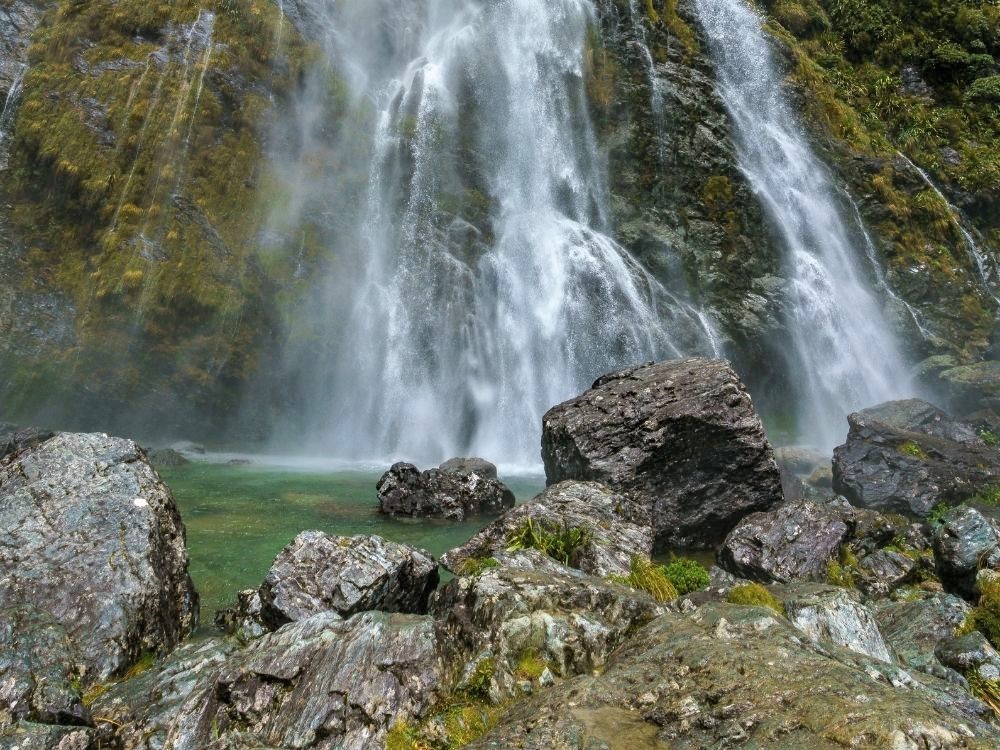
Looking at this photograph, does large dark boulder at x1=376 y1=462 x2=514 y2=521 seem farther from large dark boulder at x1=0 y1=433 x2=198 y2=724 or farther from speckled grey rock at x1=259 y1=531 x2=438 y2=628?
large dark boulder at x1=0 y1=433 x2=198 y2=724

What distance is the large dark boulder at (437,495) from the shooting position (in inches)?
507

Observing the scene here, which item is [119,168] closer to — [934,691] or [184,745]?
[184,745]

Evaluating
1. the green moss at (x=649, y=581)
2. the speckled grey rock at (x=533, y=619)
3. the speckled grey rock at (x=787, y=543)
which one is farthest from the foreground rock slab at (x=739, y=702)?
the speckled grey rock at (x=787, y=543)

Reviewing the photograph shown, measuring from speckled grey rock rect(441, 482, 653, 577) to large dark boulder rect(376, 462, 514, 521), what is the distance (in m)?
3.60

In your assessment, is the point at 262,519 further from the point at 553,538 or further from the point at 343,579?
the point at 553,538

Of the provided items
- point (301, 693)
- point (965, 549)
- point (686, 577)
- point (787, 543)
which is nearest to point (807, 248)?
point (787, 543)

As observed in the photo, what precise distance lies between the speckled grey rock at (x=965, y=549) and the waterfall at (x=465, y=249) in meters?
13.9

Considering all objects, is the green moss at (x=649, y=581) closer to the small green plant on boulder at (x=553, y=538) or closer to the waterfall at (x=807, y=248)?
the small green plant on boulder at (x=553, y=538)

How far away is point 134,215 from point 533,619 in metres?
24.4

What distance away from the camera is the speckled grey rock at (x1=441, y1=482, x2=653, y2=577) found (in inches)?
320

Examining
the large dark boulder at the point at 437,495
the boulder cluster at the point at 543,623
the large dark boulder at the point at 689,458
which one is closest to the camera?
the boulder cluster at the point at 543,623

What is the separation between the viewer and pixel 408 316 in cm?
2453

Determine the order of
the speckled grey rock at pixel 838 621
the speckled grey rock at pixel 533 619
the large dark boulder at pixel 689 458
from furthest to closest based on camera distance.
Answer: the large dark boulder at pixel 689 458
the speckled grey rock at pixel 838 621
the speckled grey rock at pixel 533 619

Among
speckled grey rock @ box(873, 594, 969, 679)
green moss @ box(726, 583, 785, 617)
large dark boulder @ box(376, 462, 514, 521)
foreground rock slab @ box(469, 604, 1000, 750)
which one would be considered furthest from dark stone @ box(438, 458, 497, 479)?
foreground rock slab @ box(469, 604, 1000, 750)
